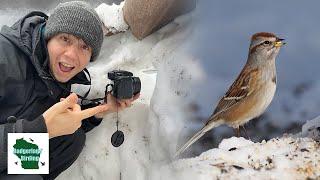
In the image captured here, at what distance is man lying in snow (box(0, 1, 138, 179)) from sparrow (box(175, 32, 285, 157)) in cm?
27

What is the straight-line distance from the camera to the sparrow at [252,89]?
0.81 m

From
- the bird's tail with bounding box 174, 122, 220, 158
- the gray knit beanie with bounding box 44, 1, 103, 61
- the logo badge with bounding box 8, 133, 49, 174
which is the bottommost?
the logo badge with bounding box 8, 133, 49, 174

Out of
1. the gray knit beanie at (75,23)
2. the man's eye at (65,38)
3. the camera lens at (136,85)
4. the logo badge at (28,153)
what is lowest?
the logo badge at (28,153)

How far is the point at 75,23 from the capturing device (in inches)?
38.4

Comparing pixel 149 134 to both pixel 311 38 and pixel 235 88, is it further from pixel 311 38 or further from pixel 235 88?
pixel 311 38

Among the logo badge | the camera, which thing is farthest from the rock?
the logo badge

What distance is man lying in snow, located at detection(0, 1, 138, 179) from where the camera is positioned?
38.0 inches

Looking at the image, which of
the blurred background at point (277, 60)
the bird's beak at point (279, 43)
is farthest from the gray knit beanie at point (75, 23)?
the bird's beak at point (279, 43)

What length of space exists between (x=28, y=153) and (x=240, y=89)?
1.27 ft

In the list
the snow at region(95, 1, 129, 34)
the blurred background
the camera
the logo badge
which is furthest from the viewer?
the snow at region(95, 1, 129, 34)

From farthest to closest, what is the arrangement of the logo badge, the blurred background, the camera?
the camera, the logo badge, the blurred background

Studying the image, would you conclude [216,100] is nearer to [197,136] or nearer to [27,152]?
[197,136]

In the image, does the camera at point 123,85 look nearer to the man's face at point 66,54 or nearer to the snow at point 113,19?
the man's face at point 66,54

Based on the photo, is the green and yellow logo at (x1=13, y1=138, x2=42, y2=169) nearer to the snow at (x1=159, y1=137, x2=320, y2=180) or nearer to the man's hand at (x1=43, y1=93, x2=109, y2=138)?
the man's hand at (x1=43, y1=93, x2=109, y2=138)
